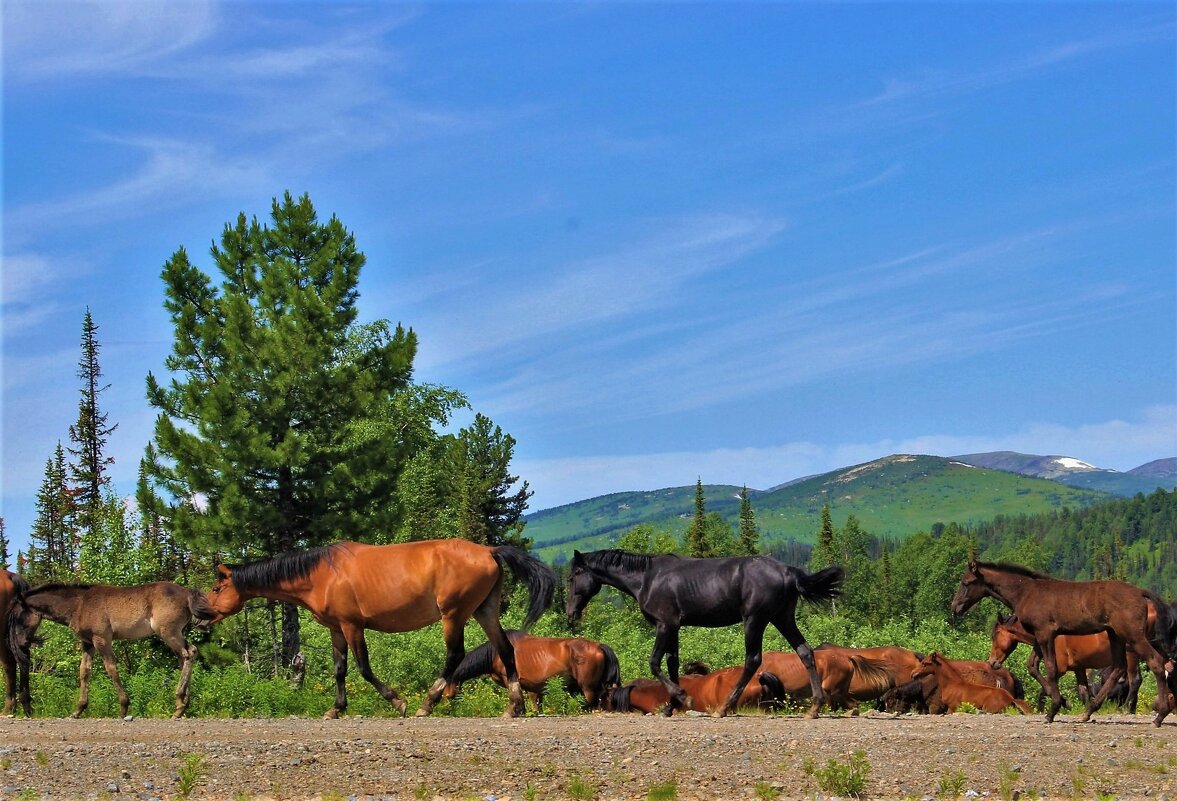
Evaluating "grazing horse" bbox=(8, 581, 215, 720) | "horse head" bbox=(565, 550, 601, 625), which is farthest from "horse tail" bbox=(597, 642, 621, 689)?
"grazing horse" bbox=(8, 581, 215, 720)

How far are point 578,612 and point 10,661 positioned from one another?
9582 mm

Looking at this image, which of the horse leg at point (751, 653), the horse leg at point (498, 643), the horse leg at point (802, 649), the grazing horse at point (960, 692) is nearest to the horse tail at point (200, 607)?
the horse leg at point (498, 643)

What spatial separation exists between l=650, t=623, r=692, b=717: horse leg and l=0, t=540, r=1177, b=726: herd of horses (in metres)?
0.04

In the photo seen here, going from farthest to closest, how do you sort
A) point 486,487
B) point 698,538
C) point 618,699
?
point 698,538 → point 486,487 → point 618,699

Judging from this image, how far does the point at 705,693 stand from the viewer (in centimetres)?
2308

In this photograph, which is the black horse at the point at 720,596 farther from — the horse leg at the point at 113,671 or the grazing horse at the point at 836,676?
the horse leg at the point at 113,671

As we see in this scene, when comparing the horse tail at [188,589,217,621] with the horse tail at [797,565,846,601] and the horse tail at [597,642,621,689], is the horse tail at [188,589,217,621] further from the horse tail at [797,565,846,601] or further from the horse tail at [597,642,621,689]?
the horse tail at [797,565,846,601]

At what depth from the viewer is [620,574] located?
72.2ft

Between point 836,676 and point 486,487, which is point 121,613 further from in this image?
point 486,487

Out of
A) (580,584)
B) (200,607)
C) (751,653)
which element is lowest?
(751,653)

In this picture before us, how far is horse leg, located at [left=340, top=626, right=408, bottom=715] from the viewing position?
20.1 meters

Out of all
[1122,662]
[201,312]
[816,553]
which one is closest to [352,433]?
[201,312]

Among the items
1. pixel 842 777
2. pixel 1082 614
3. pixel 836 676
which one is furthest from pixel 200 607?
pixel 1082 614

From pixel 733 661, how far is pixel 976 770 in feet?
66.4
